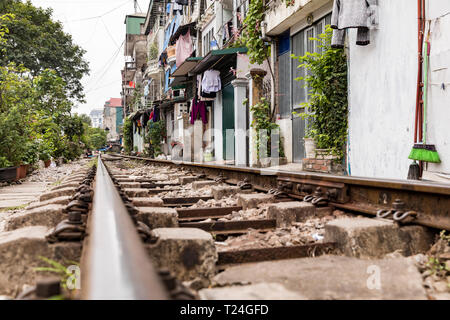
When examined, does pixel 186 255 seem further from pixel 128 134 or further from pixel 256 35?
pixel 128 134

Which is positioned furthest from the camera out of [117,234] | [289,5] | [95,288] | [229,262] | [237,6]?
[237,6]

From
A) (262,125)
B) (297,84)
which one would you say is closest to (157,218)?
(262,125)

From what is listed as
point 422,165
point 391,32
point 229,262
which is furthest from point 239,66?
point 229,262

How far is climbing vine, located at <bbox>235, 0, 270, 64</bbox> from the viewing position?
1163cm

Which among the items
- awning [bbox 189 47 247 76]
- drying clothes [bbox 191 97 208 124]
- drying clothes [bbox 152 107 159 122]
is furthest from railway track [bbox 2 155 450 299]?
drying clothes [bbox 152 107 159 122]

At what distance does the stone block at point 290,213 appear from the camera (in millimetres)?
2637

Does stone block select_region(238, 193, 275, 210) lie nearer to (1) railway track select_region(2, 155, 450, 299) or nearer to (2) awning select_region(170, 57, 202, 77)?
(1) railway track select_region(2, 155, 450, 299)

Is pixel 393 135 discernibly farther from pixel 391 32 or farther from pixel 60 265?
pixel 60 265

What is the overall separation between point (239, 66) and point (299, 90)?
3265 millimetres

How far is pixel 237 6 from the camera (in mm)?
15016

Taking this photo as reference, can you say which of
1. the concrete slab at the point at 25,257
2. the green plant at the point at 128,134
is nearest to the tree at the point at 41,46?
the green plant at the point at 128,134

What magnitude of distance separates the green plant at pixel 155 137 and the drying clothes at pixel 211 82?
10294mm

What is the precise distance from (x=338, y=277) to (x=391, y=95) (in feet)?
17.6

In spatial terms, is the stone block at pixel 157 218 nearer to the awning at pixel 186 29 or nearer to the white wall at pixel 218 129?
the white wall at pixel 218 129
